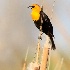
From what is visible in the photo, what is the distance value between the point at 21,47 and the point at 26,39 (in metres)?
0.08

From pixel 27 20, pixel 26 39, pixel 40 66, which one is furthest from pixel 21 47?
pixel 40 66

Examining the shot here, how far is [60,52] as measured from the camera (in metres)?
2.35

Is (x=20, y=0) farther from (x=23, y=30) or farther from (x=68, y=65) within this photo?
(x=68, y=65)

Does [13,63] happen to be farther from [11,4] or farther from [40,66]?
[40,66]

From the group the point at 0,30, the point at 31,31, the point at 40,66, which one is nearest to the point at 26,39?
the point at 31,31

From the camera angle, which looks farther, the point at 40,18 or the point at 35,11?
the point at 40,18

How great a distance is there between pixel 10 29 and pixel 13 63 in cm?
Answer: 30

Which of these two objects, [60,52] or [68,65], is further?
[68,65]

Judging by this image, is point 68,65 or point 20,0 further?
point 20,0

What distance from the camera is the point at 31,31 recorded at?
263 centimetres

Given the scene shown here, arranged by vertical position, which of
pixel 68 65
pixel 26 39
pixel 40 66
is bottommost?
pixel 40 66

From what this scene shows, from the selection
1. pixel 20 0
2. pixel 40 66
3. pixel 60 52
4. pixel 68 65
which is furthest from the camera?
pixel 20 0

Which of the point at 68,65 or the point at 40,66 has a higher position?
the point at 68,65

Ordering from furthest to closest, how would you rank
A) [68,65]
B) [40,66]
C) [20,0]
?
[20,0], [68,65], [40,66]
